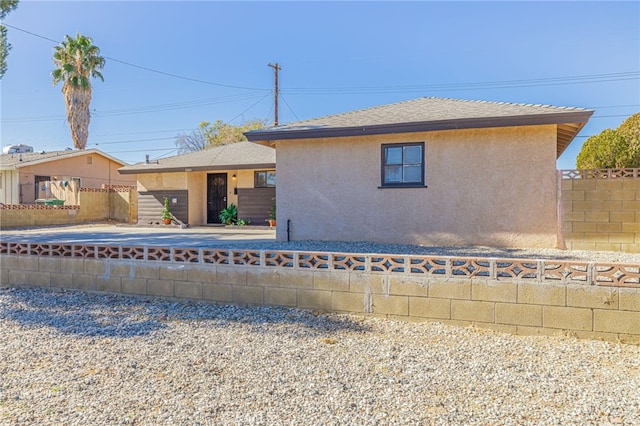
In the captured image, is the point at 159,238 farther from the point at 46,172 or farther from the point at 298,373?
the point at 46,172

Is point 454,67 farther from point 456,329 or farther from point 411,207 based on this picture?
point 456,329

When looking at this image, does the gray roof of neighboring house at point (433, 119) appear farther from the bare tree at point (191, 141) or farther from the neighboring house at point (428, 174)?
the bare tree at point (191, 141)

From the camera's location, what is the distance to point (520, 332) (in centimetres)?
406

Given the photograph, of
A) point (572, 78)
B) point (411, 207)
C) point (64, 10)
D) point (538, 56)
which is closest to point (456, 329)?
point (411, 207)

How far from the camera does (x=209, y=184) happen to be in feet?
53.0

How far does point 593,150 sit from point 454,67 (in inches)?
411

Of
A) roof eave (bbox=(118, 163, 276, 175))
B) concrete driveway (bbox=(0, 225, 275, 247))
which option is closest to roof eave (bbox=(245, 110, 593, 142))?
concrete driveway (bbox=(0, 225, 275, 247))

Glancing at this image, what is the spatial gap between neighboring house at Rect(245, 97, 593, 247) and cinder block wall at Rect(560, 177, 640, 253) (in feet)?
1.12

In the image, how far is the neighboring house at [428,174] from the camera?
799cm

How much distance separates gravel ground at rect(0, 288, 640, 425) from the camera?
8.85 feet

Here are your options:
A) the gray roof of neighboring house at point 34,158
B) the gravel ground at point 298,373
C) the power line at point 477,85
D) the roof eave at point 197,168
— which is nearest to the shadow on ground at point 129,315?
the gravel ground at point 298,373

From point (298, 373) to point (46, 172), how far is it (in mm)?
22756

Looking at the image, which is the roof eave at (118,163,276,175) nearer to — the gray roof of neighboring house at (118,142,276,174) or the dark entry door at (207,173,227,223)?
the gray roof of neighboring house at (118,142,276,174)

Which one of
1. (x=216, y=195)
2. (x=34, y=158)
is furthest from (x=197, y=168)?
(x=34, y=158)
